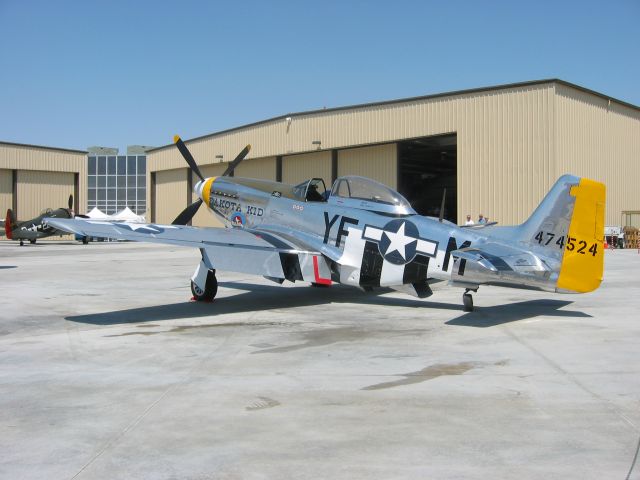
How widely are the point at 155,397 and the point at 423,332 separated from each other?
4.40 m

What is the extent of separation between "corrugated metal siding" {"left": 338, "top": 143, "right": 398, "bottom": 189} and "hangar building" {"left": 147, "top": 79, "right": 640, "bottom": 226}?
0.06 m

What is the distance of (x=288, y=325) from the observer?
9.33 m

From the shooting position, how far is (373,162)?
36.2m

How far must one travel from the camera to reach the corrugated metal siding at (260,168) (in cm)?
4272

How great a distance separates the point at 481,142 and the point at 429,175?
21046 millimetres

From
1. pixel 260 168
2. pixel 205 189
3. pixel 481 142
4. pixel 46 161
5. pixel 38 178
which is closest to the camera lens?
pixel 205 189

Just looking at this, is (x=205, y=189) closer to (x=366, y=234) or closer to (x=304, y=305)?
(x=304, y=305)

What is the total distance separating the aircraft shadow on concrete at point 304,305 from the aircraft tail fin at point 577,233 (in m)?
1.28

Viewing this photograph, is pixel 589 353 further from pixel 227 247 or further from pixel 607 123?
pixel 607 123

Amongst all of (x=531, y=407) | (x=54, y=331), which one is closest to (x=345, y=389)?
(x=531, y=407)

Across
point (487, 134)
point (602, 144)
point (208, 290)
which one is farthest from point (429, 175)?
point (208, 290)

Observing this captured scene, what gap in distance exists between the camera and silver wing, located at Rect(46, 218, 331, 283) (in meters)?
10.3

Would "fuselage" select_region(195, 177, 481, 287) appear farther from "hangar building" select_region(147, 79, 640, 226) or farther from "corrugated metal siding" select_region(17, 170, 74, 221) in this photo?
"corrugated metal siding" select_region(17, 170, 74, 221)

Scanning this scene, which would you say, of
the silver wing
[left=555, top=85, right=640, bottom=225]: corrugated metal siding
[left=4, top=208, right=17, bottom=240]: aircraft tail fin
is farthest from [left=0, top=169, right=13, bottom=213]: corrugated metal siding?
the silver wing
